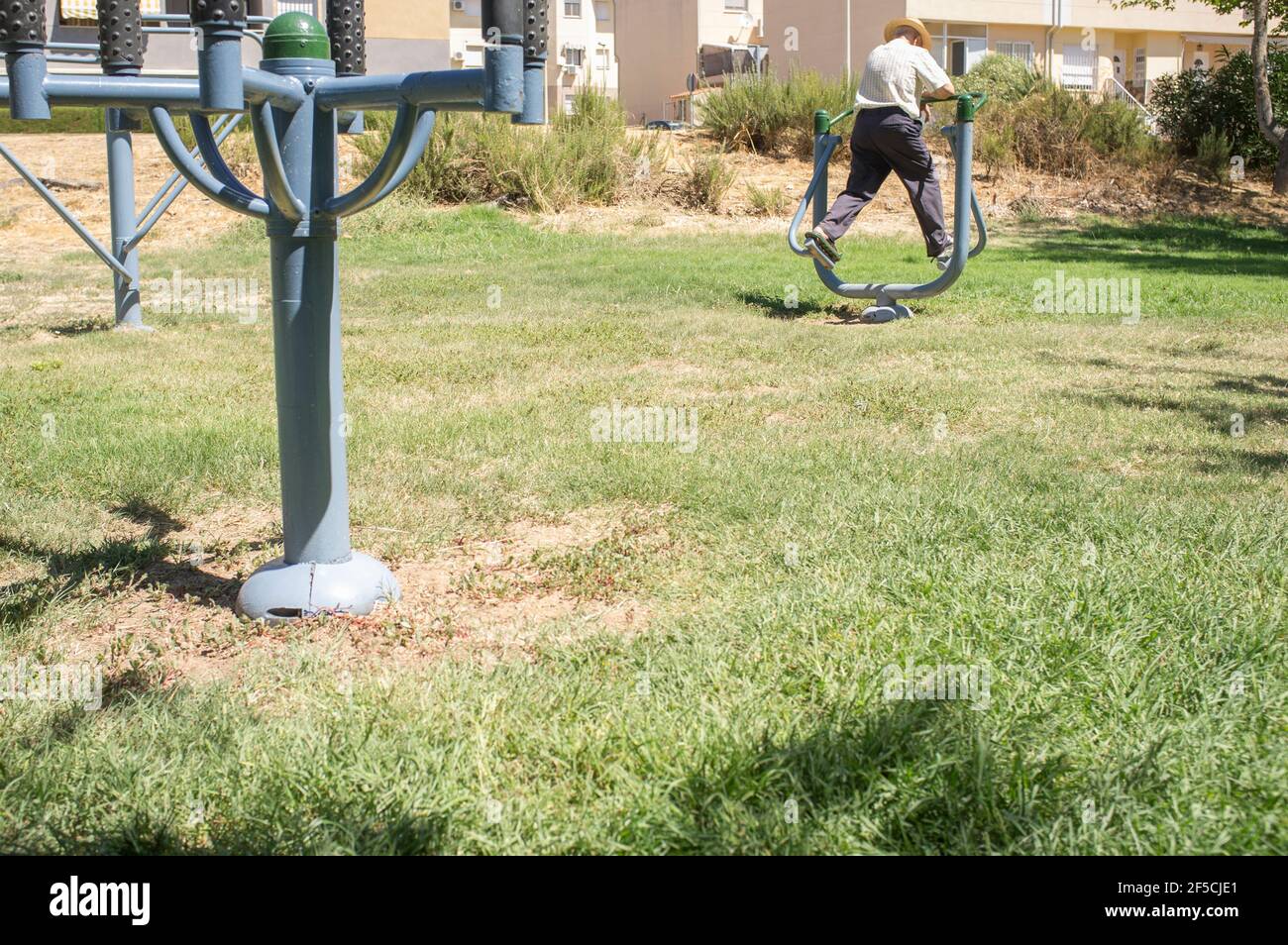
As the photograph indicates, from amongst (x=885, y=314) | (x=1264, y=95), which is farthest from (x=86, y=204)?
(x=1264, y=95)

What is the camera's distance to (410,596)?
3.70 metres

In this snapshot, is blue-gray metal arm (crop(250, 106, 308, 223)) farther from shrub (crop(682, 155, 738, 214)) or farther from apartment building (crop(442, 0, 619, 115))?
apartment building (crop(442, 0, 619, 115))

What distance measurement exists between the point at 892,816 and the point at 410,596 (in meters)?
1.77

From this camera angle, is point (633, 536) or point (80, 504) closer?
point (633, 536)

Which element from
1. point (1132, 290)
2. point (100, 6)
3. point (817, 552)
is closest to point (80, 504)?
point (100, 6)

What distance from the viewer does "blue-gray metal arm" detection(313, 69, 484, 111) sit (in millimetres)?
2947

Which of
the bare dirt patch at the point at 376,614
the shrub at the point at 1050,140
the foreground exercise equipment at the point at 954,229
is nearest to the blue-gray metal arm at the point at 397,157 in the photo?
the bare dirt patch at the point at 376,614

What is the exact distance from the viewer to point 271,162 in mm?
3145

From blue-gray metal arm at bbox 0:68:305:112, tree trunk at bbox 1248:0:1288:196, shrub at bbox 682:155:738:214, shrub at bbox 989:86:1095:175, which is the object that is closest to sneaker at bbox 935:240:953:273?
blue-gray metal arm at bbox 0:68:305:112

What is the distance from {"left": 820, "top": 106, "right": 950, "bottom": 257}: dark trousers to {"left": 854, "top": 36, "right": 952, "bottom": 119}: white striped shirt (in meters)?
0.07

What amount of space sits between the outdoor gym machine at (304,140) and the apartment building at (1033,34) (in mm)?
29415
